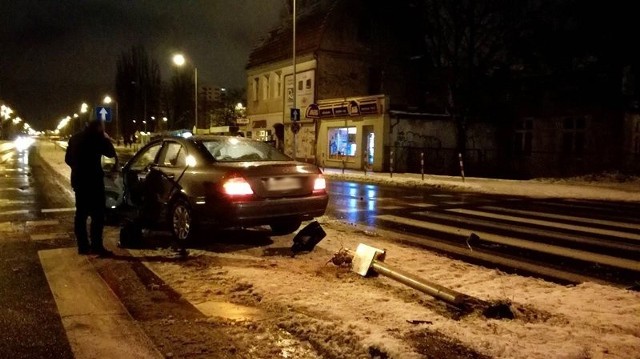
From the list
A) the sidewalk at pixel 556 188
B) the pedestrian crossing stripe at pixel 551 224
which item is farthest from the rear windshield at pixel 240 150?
the sidewalk at pixel 556 188

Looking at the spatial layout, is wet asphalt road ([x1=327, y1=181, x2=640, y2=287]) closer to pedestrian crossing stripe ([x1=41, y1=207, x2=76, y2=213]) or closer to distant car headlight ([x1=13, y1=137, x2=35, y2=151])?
pedestrian crossing stripe ([x1=41, y1=207, x2=76, y2=213])

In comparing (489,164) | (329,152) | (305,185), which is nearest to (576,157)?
(489,164)

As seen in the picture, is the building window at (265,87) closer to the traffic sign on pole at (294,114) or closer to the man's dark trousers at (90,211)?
the traffic sign on pole at (294,114)

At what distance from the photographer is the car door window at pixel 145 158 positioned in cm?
858

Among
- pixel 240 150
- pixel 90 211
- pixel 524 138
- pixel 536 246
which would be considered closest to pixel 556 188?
pixel 524 138

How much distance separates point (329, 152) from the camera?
33188mm

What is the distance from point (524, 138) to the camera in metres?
30.0

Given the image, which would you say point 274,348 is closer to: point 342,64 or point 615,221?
point 615,221

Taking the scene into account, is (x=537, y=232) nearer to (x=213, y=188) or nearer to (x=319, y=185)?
(x=319, y=185)

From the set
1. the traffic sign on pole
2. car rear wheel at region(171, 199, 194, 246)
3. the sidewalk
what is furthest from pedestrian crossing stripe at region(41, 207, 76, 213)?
the traffic sign on pole

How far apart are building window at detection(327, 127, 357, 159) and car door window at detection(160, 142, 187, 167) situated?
22.8 m

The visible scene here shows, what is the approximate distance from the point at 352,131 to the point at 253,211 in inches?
943

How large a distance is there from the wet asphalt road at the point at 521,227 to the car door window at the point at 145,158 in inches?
147

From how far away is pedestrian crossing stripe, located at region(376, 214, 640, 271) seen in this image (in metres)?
6.96
